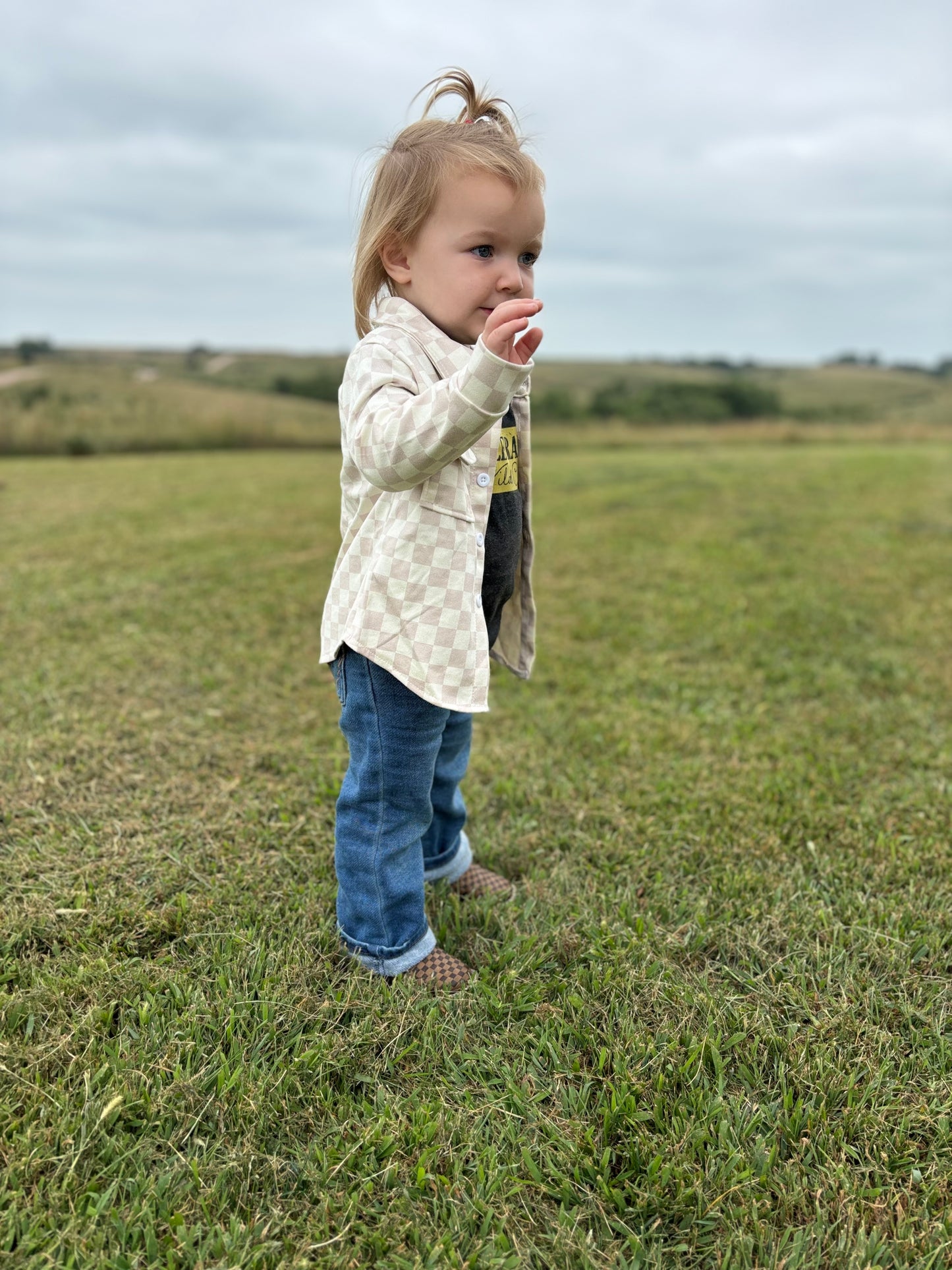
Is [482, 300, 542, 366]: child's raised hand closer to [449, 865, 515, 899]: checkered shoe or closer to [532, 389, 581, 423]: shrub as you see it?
[449, 865, 515, 899]: checkered shoe

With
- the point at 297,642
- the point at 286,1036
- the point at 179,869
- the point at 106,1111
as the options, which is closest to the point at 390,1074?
the point at 286,1036

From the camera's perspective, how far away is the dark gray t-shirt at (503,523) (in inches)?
75.1

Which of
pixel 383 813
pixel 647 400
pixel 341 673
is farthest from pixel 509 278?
pixel 647 400

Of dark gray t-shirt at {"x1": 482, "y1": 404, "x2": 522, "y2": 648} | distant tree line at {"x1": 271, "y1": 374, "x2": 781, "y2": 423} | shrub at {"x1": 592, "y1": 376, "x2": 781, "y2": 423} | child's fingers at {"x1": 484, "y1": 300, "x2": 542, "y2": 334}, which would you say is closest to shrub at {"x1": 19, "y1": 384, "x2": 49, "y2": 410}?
distant tree line at {"x1": 271, "y1": 374, "x2": 781, "y2": 423}

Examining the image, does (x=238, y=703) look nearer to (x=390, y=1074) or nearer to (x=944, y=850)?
(x=390, y=1074)

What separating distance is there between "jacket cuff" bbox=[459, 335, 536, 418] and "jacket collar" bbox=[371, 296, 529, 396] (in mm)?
234

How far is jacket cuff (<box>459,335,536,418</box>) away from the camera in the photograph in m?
1.43

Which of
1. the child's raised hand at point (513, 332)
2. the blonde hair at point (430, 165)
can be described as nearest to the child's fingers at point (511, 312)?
the child's raised hand at point (513, 332)

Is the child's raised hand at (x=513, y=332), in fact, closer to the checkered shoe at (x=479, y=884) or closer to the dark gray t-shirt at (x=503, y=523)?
the dark gray t-shirt at (x=503, y=523)

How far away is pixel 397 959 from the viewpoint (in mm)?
1891

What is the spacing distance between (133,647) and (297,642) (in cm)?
74

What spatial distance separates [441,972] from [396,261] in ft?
4.72

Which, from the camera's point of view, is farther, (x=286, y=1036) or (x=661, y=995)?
(x=661, y=995)

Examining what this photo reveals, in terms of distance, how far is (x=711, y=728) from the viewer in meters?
3.37
